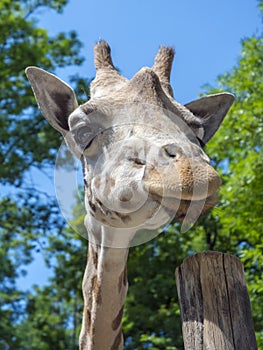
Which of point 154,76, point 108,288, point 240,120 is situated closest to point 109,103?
point 154,76

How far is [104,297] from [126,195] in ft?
3.24

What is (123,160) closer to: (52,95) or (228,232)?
(52,95)

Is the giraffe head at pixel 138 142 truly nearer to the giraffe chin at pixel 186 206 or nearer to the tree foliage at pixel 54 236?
the giraffe chin at pixel 186 206

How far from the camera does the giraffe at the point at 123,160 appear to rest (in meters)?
2.73

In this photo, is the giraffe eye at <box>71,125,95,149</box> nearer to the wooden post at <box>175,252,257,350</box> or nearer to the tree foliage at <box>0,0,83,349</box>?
the wooden post at <box>175,252,257,350</box>

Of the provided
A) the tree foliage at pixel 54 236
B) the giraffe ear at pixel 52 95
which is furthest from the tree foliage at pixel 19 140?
the giraffe ear at pixel 52 95

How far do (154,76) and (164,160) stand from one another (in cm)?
83

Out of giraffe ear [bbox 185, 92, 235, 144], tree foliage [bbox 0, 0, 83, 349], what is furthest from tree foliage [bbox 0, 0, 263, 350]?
giraffe ear [bbox 185, 92, 235, 144]

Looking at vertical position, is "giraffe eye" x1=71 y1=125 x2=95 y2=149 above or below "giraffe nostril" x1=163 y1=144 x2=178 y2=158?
above

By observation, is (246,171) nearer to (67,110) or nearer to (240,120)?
(240,120)

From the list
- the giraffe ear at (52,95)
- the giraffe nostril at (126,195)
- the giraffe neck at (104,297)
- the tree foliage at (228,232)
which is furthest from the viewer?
the tree foliage at (228,232)

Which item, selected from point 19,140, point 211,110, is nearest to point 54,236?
point 19,140

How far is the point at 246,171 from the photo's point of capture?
9.38m

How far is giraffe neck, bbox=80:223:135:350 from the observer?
358cm
